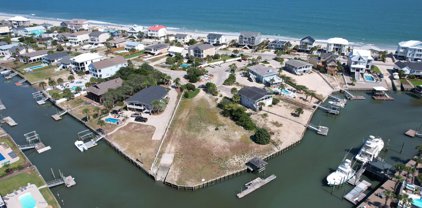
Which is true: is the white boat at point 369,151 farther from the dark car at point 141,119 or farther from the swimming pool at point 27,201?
the swimming pool at point 27,201

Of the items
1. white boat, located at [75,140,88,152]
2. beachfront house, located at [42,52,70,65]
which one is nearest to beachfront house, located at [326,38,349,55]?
white boat, located at [75,140,88,152]

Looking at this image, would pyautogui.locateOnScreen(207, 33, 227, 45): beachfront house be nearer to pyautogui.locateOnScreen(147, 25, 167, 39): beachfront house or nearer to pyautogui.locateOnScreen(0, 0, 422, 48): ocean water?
pyautogui.locateOnScreen(147, 25, 167, 39): beachfront house

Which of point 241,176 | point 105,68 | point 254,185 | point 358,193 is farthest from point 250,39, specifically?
point 358,193

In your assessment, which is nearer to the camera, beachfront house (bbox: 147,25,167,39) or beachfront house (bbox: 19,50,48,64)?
beachfront house (bbox: 19,50,48,64)

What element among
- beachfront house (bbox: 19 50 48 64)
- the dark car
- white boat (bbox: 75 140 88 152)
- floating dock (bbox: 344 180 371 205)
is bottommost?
white boat (bbox: 75 140 88 152)

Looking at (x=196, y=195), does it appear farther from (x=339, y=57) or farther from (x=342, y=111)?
(x=339, y=57)

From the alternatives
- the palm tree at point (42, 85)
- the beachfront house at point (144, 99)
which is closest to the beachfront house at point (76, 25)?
the palm tree at point (42, 85)
